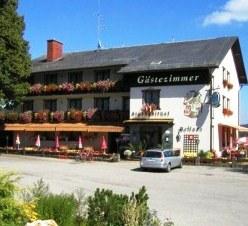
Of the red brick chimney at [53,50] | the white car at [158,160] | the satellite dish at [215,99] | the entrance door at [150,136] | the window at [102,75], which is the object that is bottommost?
the white car at [158,160]

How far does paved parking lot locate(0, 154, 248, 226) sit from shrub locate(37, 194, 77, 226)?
17.6ft

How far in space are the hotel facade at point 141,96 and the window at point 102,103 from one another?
26 mm

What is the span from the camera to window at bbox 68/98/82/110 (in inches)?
1970

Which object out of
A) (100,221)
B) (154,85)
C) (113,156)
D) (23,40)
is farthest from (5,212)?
(23,40)

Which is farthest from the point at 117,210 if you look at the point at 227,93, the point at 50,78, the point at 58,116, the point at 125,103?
the point at 50,78

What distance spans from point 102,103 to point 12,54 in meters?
9.05

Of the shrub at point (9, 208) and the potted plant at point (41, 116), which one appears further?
the potted plant at point (41, 116)

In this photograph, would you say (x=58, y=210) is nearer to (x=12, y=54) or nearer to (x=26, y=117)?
(x=12, y=54)

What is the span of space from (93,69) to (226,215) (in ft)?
111

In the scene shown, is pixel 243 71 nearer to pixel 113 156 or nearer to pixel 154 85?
pixel 154 85

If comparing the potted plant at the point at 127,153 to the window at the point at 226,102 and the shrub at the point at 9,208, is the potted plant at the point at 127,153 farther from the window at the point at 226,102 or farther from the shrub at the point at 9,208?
the shrub at the point at 9,208

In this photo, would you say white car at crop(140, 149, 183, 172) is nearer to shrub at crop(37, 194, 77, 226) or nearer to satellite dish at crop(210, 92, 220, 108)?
satellite dish at crop(210, 92, 220, 108)

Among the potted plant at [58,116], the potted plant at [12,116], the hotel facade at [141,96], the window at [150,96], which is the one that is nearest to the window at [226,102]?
the hotel facade at [141,96]

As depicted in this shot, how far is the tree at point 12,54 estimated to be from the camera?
43.5 meters
